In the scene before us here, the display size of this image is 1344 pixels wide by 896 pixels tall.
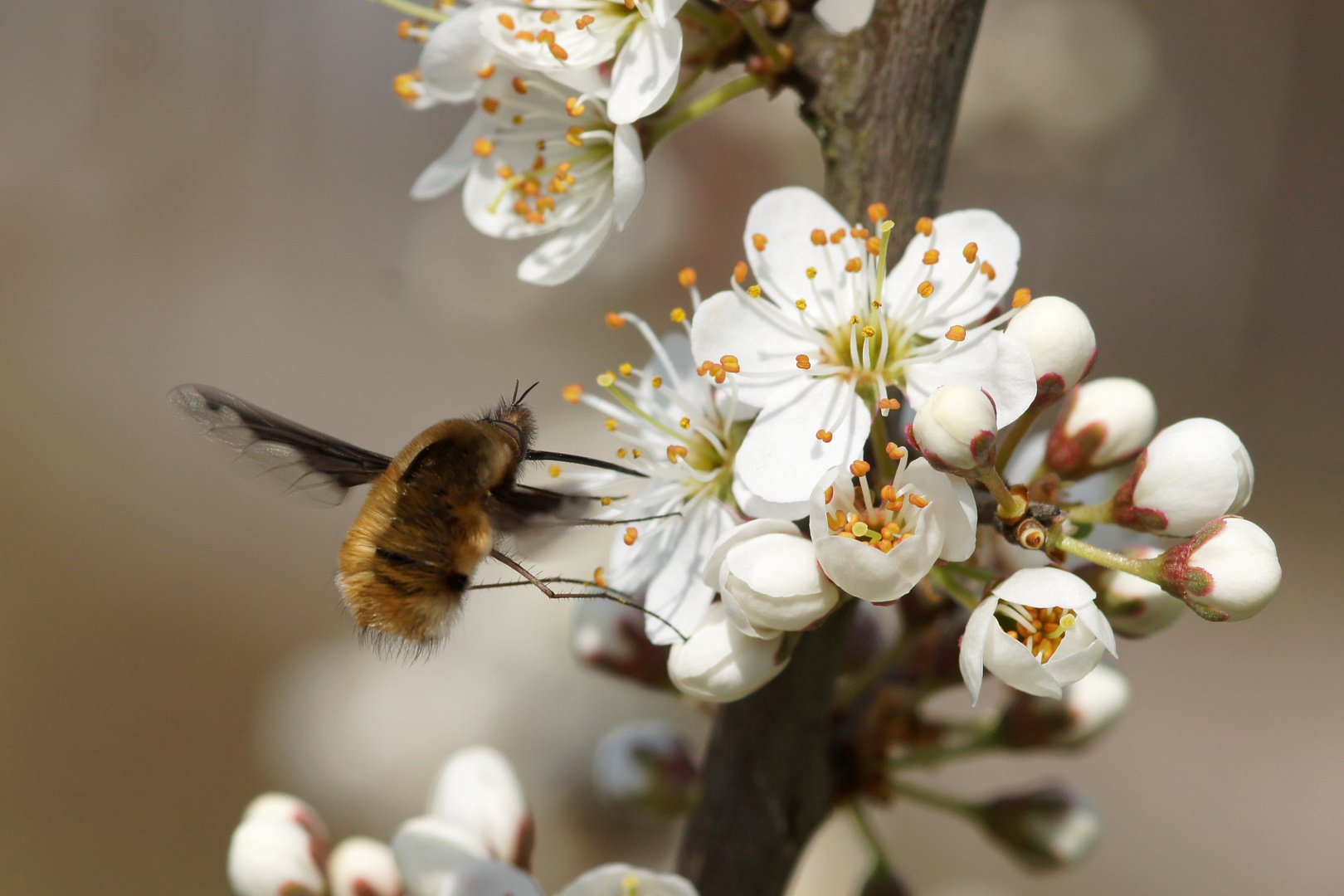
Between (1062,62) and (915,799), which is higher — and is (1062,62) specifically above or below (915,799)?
above

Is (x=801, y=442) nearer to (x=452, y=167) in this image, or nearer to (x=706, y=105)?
(x=706, y=105)

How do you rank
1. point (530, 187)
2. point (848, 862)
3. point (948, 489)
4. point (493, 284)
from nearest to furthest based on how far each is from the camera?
point (948, 489)
point (530, 187)
point (848, 862)
point (493, 284)

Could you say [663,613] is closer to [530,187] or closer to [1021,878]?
[530,187]

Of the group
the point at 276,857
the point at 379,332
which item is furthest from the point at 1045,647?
the point at 379,332

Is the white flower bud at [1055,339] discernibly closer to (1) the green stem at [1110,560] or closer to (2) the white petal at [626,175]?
(1) the green stem at [1110,560]

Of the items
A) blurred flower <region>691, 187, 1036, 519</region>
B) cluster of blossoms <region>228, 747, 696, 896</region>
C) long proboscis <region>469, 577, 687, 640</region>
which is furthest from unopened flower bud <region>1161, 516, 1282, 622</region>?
cluster of blossoms <region>228, 747, 696, 896</region>

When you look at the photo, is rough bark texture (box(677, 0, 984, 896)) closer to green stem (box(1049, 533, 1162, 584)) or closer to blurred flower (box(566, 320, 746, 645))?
blurred flower (box(566, 320, 746, 645))

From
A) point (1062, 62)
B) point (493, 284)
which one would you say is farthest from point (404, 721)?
point (1062, 62)

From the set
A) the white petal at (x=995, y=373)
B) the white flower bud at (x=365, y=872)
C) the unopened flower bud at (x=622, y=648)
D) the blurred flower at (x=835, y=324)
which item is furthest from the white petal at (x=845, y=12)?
the white flower bud at (x=365, y=872)
